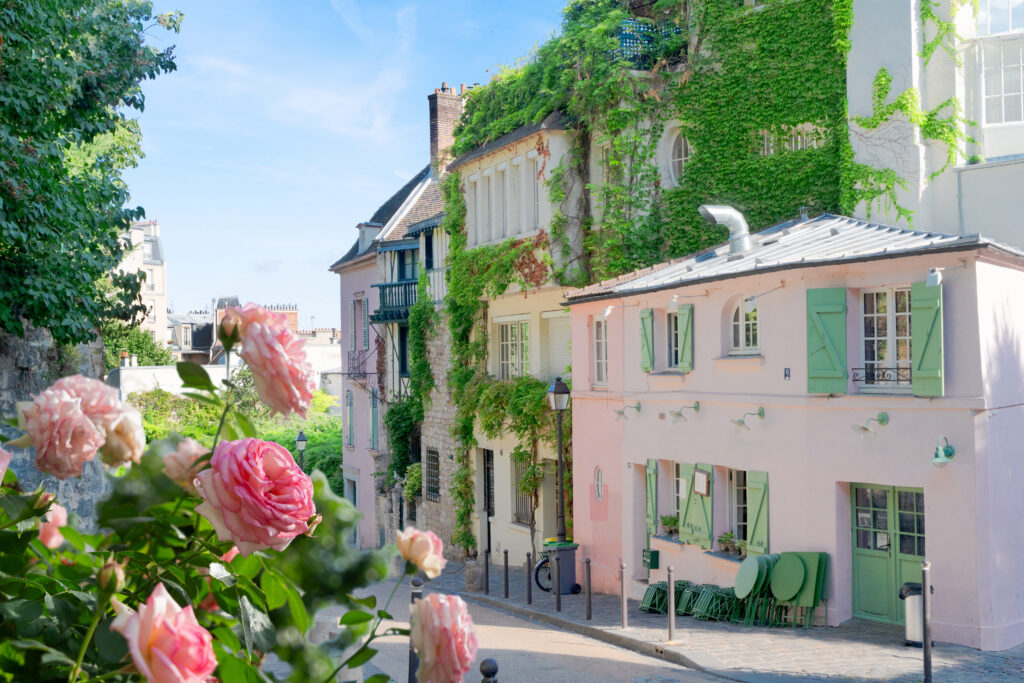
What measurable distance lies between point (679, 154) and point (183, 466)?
64.2ft

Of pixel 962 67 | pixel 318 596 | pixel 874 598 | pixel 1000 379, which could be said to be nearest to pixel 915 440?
pixel 1000 379

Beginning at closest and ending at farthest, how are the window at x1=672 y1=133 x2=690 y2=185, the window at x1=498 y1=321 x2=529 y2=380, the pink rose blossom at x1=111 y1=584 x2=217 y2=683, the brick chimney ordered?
the pink rose blossom at x1=111 y1=584 x2=217 y2=683 < the window at x1=672 y1=133 x2=690 y2=185 < the window at x1=498 y1=321 x2=529 y2=380 < the brick chimney

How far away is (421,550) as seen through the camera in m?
2.14

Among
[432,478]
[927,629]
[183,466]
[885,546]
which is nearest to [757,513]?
[885,546]

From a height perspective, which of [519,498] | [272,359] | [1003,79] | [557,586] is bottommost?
[557,586]

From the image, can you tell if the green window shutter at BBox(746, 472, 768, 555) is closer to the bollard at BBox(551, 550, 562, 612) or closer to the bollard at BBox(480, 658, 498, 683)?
the bollard at BBox(551, 550, 562, 612)

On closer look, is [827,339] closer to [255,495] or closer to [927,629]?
[927,629]

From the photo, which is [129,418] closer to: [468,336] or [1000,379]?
[1000,379]

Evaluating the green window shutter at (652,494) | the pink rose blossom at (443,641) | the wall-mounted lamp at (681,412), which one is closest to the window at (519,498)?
the green window shutter at (652,494)

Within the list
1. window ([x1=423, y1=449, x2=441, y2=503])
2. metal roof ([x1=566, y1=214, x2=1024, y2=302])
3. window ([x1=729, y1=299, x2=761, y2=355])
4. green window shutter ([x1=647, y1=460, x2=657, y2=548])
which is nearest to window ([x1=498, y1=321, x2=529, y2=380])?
metal roof ([x1=566, y1=214, x2=1024, y2=302])

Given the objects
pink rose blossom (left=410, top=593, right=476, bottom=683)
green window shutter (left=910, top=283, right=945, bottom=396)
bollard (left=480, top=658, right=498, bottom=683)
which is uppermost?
green window shutter (left=910, top=283, right=945, bottom=396)

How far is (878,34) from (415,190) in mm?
18293

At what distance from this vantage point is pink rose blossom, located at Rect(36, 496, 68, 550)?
2342 millimetres

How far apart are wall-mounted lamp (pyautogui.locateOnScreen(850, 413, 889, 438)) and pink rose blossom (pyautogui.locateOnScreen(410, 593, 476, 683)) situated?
11778mm
